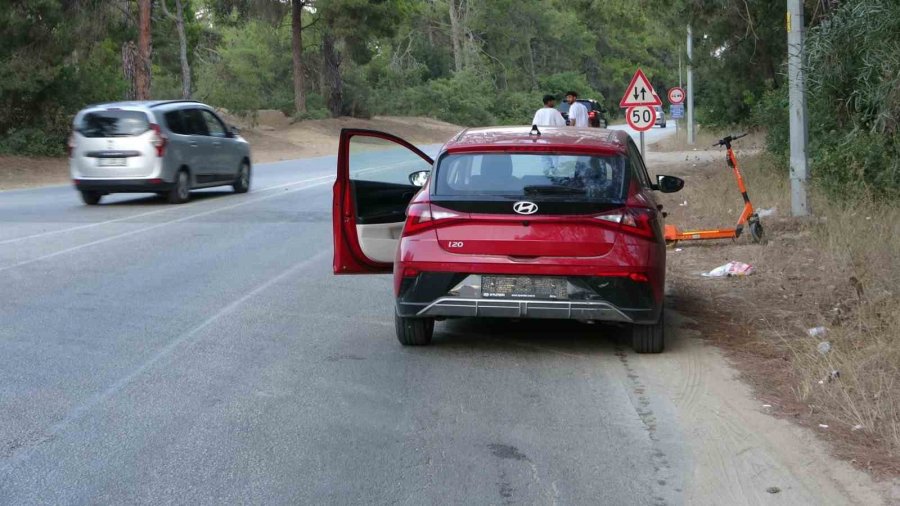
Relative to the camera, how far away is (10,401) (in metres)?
7.08

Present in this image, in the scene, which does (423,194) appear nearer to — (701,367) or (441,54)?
(701,367)

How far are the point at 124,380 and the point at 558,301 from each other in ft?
9.47

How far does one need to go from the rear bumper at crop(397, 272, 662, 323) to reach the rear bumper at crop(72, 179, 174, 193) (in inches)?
522

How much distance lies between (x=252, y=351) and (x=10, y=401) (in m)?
1.91

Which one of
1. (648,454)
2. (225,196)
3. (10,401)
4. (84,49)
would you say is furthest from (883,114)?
(84,49)

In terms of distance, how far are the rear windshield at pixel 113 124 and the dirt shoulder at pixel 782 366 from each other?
10.3m

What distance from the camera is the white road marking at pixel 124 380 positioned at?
5980 mm

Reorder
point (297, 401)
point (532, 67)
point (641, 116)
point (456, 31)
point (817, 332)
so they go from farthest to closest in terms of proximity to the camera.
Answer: point (532, 67), point (456, 31), point (641, 116), point (817, 332), point (297, 401)

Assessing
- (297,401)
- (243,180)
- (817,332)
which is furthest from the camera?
(243,180)

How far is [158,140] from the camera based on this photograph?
20.3 metres

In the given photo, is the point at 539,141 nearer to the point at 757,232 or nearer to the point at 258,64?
the point at 757,232

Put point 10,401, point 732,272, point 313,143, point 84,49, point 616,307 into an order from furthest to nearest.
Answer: point 313,143 < point 84,49 < point 732,272 < point 616,307 < point 10,401

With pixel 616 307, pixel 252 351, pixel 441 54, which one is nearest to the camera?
pixel 616 307

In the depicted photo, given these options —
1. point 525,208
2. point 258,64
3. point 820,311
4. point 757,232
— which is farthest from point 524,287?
point 258,64
